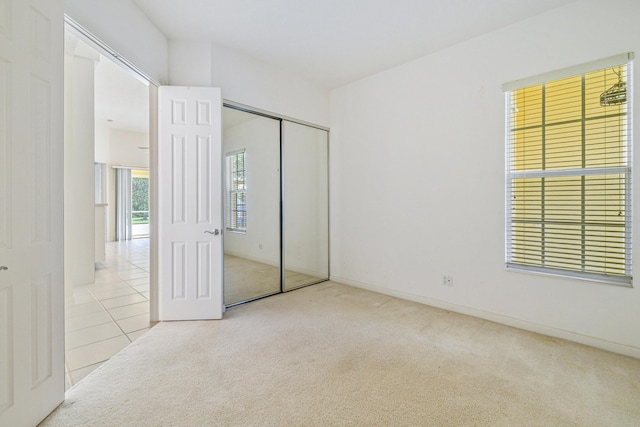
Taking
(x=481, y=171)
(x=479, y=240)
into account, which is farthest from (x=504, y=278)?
(x=481, y=171)

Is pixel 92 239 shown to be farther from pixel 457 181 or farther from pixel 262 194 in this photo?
pixel 457 181

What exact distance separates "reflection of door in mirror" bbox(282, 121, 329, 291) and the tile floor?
6.07ft

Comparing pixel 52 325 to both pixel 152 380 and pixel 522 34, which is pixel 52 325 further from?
pixel 522 34

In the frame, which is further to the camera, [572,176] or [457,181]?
[457,181]

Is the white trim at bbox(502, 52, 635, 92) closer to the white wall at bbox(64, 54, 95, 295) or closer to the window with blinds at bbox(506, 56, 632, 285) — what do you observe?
the window with blinds at bbox(506, 56, 632, 285)

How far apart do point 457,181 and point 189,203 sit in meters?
2.89

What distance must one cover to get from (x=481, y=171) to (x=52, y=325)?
12.1 feet

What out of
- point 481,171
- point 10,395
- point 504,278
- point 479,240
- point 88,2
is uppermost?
point 88,2

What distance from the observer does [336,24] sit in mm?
2910

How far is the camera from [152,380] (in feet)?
6.70

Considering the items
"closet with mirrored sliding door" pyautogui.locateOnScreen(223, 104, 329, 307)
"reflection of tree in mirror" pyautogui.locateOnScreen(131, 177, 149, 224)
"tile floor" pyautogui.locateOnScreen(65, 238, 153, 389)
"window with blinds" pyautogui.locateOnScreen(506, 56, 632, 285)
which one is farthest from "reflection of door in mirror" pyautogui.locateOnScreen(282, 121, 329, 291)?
"reflection of tree in mirror" pyautogui.locateOnScreen(131, 177, 149, 224)

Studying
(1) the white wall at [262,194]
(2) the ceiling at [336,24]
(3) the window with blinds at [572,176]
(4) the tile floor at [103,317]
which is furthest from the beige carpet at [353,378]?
(2) the ceiling at [336,24]

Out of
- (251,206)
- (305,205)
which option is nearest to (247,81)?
(251,206)

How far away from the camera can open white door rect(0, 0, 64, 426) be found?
145 cm
